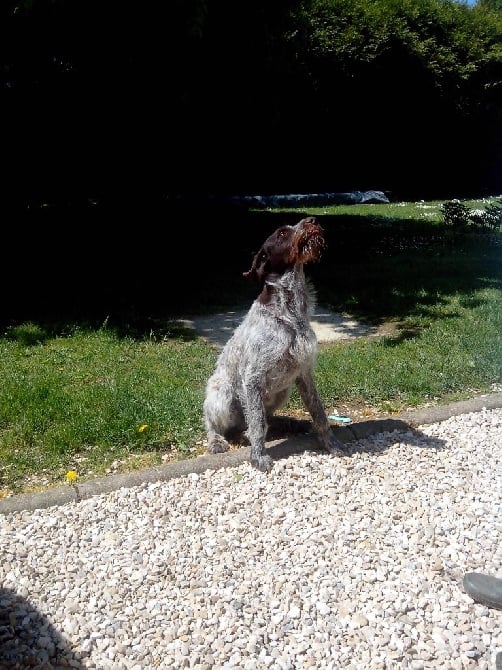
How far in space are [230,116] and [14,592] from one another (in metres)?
10.4

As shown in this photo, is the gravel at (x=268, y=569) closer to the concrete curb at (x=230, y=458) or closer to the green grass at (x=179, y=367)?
the concrete curb at (x=230, y=458)

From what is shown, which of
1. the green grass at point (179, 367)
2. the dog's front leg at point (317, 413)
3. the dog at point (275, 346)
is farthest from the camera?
the green grass at point (179, 367)

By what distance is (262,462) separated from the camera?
447cm

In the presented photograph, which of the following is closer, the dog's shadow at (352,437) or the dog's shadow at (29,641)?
the dog's shadow at (29,641)

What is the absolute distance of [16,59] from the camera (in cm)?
883

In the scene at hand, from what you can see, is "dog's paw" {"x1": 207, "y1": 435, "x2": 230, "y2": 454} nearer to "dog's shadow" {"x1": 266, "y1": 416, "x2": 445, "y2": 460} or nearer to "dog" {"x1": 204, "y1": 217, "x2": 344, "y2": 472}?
"dog" {"x1": 204, "y1": 217, "x2": 344, "y2": 472}

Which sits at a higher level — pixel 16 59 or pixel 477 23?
pixel 477 23

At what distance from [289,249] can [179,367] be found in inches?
106

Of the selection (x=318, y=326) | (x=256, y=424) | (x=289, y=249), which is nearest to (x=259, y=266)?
(x=289, y=249)

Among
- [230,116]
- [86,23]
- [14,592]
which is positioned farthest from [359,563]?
[230,116]

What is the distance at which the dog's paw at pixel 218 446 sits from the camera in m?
4.77

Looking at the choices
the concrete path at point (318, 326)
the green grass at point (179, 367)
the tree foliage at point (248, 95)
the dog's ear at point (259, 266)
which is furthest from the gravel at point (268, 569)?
the tree foliage at point (248, 95)

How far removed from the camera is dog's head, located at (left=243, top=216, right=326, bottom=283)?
4.06 meters

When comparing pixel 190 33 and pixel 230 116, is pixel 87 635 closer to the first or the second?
pixel 190 33
